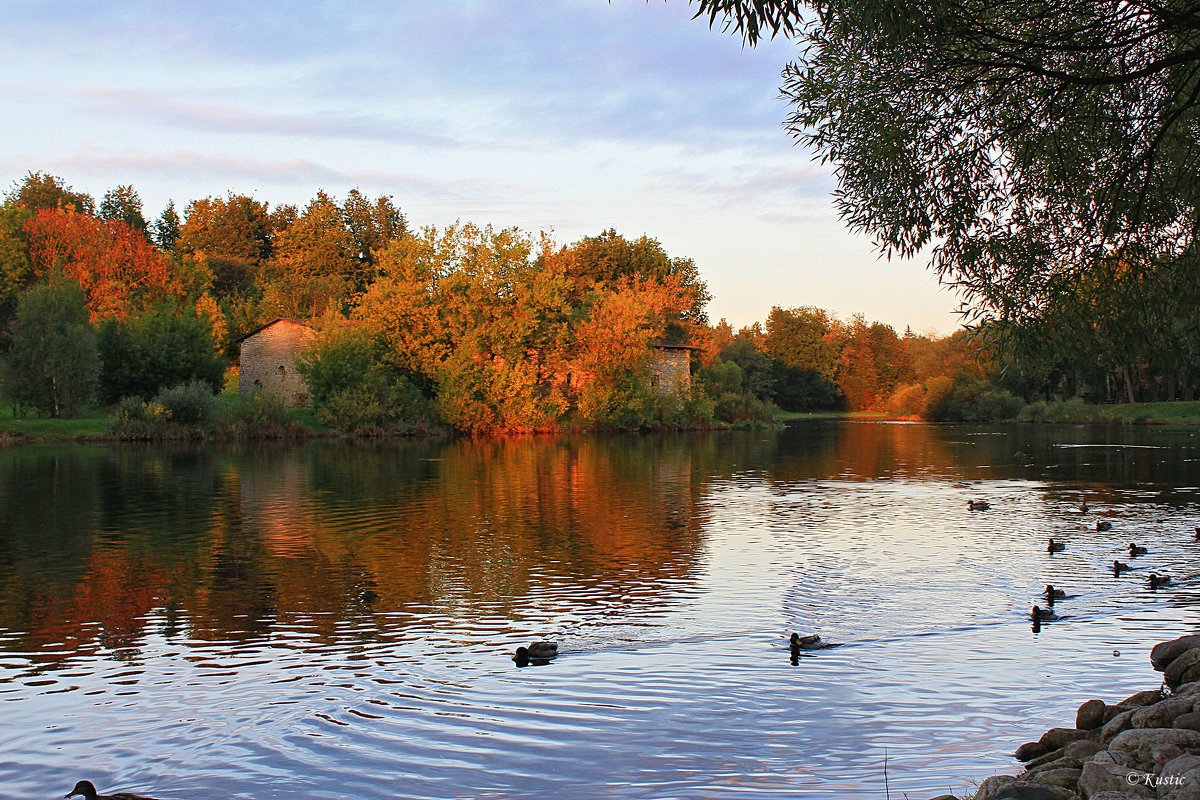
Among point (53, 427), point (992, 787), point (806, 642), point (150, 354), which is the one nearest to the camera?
point (992, 787)

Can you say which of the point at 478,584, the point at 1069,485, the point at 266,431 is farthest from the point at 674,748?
the point at 266,431

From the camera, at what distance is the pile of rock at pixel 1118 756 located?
525 centimetres

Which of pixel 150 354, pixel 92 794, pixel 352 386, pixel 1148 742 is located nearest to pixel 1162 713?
pixel 1148 742

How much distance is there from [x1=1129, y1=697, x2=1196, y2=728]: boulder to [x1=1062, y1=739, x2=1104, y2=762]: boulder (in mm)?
Answer: 349

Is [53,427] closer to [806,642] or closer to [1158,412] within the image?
[806,642]

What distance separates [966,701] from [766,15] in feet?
21.3

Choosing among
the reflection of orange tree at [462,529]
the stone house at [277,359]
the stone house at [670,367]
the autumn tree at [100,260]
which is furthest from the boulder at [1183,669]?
the autumn tree at [100,260]

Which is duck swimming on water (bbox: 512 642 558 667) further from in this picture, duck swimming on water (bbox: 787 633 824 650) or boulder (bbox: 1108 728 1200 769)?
boulder (bbox: 1108 728 1200 769)

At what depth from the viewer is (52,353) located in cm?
4903

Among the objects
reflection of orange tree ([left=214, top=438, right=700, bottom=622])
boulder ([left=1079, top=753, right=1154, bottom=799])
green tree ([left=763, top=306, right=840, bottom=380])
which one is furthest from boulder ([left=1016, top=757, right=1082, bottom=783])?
green tree ([left=763, top=306, right=840, bottom=380])

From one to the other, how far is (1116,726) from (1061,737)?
1.39 ft

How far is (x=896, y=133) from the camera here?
36.0 ft

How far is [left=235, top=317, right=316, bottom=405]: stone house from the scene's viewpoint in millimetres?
62875

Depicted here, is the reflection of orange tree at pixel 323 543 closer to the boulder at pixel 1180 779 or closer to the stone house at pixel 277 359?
the boulder at pixel 1180 779
